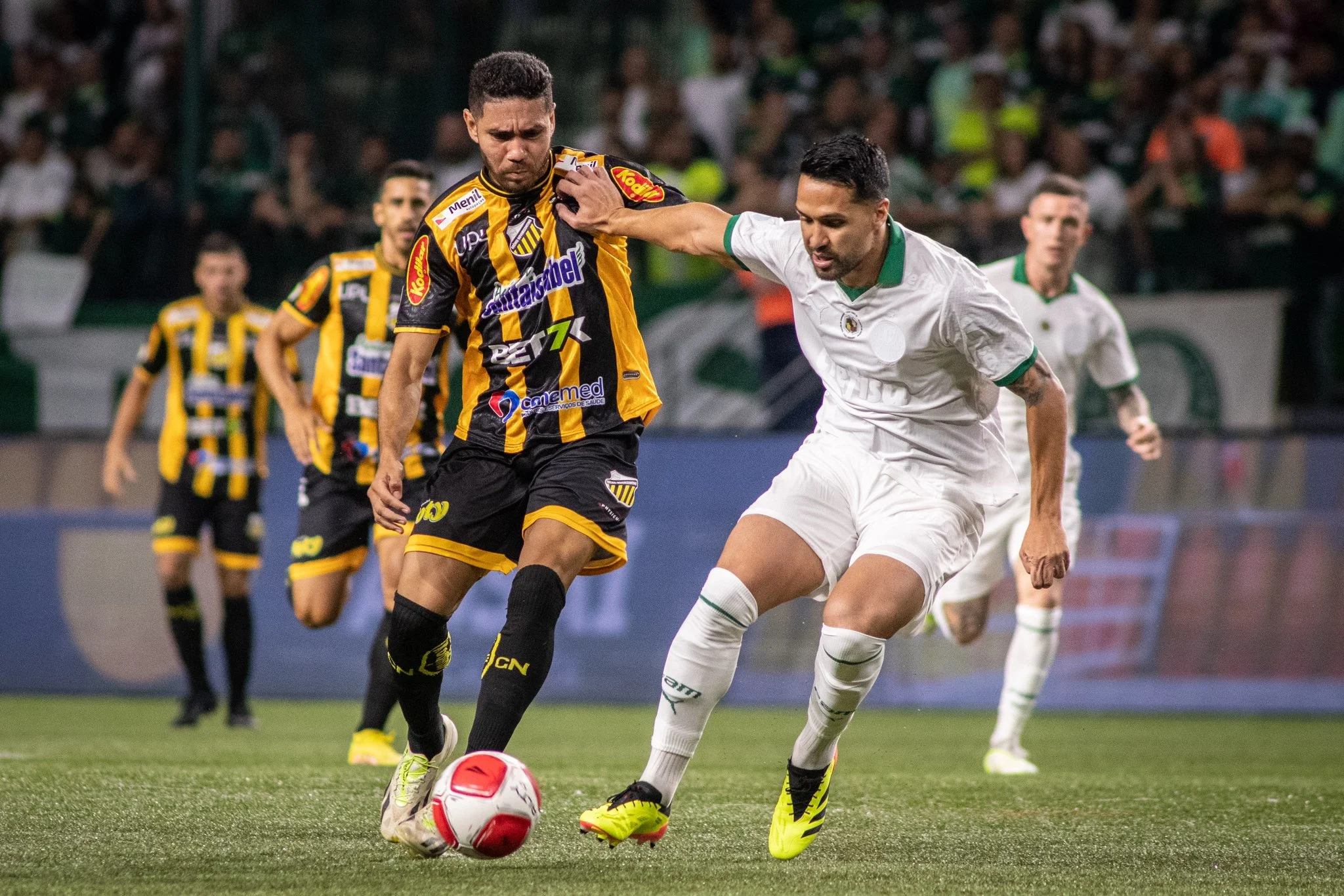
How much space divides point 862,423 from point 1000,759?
2752 millimetres

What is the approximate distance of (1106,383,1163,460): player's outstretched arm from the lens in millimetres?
6645

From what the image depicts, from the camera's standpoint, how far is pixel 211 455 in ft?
29.5

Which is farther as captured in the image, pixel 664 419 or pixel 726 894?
pixel 664 419

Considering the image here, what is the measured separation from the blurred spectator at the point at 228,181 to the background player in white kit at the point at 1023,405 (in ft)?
23.4

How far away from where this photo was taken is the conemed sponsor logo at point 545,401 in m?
4.70

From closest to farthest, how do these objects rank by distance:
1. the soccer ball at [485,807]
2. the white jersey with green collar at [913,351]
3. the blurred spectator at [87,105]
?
the soccer ball at [485,807] < the white jersey with green collar at [913,351] < the blurred spectator at [87,105]

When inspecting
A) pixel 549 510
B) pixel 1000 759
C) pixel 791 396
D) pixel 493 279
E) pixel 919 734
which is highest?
pixel 493 279

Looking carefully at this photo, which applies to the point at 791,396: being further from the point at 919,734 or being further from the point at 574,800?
the point at 574,800

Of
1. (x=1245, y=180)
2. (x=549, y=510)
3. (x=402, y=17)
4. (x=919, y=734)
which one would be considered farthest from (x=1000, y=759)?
(x=402, y=17)

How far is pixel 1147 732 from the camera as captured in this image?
9172mm

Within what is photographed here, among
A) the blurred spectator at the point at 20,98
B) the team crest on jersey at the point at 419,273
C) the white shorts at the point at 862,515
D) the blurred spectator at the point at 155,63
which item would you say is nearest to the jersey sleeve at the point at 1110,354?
the white shorts at the point at 862,515

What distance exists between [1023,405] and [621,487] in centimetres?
312

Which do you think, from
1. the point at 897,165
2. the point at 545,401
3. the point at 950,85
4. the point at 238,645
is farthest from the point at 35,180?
the point at 545,401

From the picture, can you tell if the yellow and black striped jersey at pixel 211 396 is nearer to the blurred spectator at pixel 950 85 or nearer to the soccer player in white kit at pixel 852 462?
the soccer player in white kit at pixel 852 462
